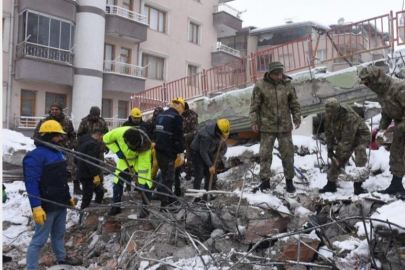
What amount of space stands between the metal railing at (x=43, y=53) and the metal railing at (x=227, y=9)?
34.0 ft

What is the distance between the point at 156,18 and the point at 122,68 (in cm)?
378

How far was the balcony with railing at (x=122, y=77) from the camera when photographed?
16219 mm

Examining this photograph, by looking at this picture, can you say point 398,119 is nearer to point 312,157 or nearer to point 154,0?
point 312,157

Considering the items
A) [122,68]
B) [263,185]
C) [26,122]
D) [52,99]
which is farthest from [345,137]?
[122,68]

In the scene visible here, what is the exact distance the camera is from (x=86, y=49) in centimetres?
1535

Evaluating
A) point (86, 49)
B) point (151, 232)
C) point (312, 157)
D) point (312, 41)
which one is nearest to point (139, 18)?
point (86, 49)

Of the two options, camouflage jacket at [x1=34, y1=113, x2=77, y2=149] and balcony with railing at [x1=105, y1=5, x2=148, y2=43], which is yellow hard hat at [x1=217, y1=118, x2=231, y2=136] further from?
balcony with railing at [x1=105, y1=5, x2=148, y2=43]

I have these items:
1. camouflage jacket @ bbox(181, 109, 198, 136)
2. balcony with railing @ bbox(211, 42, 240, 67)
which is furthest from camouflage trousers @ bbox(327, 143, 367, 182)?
balcony with railing @ bbox(211, 42, 240, 67)

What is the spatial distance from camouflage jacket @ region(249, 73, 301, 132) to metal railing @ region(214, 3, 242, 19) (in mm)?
18217

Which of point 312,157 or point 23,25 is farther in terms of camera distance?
point 23,25

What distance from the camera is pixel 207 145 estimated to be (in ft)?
16.8

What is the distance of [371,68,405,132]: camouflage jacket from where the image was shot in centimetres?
414

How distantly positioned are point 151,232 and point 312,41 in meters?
5.74

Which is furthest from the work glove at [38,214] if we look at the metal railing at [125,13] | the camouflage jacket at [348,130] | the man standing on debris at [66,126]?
the metal railing at [125,13]
